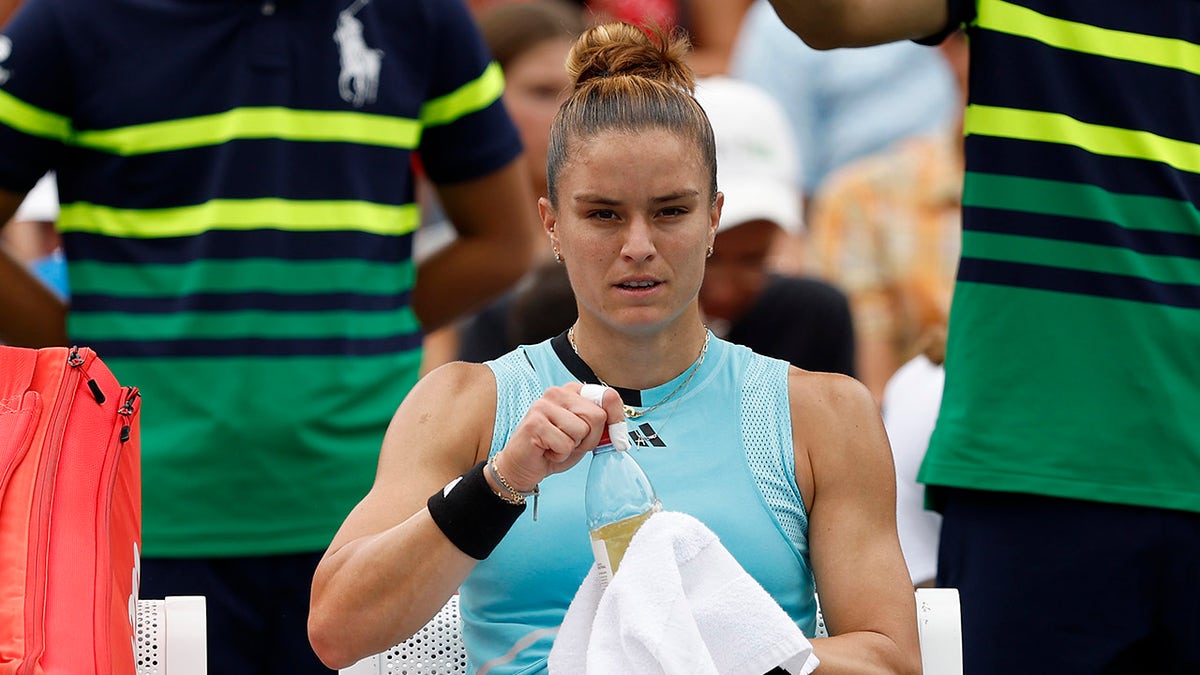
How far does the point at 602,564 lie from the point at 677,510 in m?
0.36

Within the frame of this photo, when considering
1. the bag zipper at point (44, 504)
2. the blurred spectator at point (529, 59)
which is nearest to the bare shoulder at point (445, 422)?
the bag zipper at point (44, 504)

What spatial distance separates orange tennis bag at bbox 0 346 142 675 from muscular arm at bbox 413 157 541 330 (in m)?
1.43

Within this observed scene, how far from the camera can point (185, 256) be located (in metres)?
3.76

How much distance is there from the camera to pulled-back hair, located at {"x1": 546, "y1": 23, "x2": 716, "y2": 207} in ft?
9.41

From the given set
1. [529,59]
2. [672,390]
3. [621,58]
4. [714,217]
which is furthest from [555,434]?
[529,59]

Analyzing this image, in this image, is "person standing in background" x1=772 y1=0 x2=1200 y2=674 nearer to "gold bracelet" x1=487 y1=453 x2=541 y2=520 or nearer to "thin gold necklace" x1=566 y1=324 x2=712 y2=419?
"thin gold necklace" x1=566 y1=324 x2=712 y2=419

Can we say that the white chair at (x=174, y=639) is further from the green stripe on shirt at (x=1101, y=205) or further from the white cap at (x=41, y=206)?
the white cap at (x=41, y=206)

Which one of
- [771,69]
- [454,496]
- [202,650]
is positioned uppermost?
[771,69]

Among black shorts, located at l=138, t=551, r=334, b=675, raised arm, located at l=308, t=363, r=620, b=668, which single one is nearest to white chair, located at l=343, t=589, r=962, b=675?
raised arm, located at l=308, t=363, r=620, b=668

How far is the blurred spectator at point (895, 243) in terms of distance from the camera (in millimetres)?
6301

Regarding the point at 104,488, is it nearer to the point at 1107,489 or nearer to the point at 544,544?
the point at 544,544

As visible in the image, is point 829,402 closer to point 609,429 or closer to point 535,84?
point 609,429

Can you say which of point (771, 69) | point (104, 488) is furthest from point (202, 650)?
point (771, 69)

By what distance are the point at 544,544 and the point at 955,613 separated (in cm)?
62
